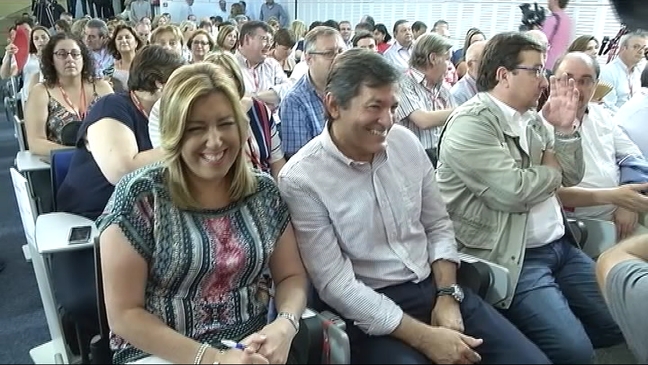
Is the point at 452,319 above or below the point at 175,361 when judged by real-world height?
below

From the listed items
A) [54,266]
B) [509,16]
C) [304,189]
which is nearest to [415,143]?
[304,189]

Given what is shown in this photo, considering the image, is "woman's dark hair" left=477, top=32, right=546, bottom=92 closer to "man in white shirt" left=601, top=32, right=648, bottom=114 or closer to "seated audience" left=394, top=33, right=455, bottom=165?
"seated audience" left=394, top=33, right=455, bottom=165

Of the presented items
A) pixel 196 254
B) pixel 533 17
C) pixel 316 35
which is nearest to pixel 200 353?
pixel 196 254

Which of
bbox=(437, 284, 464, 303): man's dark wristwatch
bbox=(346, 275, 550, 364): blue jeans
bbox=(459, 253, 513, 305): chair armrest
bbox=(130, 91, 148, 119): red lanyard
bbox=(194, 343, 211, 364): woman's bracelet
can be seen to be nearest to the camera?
bbox=(194, 343, 211, 364): woman's bracelet

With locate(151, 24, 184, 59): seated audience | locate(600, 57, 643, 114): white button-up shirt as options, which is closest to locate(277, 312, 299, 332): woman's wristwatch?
locate(151, 24, 184, 59): seated audience

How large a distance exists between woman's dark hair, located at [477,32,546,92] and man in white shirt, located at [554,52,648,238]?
0.38 m

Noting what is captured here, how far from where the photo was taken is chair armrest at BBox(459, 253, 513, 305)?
1837 mm

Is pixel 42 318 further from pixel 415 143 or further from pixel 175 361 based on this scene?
pixel 415 143

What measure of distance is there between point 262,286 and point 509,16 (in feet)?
20.6

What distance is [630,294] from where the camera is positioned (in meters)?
1.31

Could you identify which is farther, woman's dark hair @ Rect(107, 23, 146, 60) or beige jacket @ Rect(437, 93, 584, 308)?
woman's dark hair @ Rect(107, 23, 146, 60)

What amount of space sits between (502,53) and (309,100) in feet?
3.63

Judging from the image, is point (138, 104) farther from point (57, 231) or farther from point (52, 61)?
point (52, 61)

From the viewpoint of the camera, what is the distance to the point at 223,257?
1424 mm
